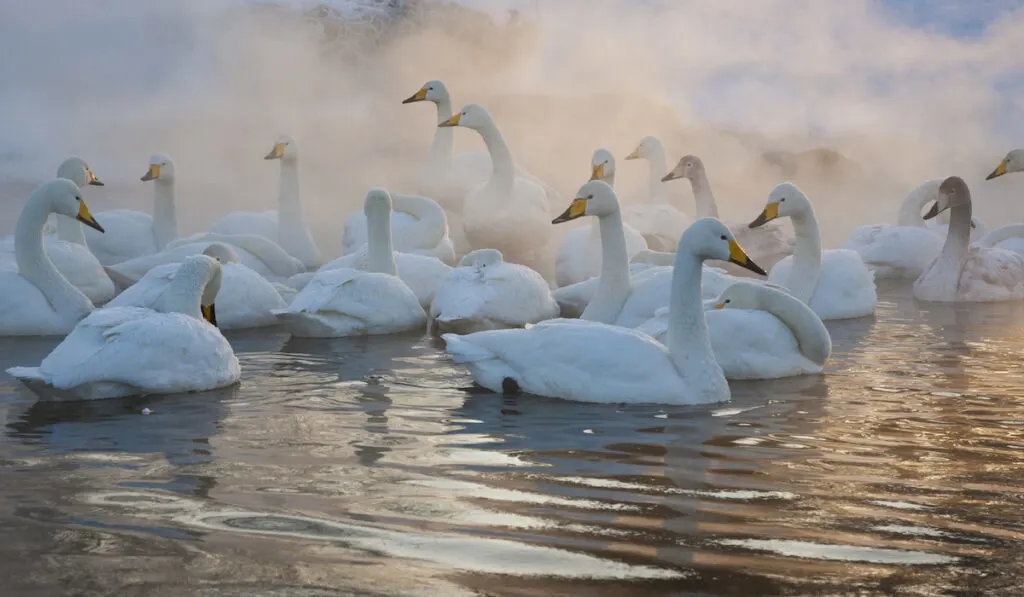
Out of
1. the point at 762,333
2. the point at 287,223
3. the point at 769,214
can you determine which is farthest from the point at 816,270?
the point at 287,223

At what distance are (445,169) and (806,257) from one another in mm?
7010

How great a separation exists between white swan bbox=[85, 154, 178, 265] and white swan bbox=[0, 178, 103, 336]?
358 cm

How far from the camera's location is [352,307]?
30.1 feet

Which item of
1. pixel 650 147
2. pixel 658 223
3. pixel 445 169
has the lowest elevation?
pixel 658 223

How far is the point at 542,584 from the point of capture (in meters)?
3.71

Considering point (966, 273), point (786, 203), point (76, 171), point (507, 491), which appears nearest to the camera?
point (507, 491)

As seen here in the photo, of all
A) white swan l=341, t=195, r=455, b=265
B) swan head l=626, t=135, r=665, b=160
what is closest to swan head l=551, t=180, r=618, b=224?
white swan l=341, t=195, r=455, b=265

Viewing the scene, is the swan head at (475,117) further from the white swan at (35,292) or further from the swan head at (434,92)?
the white swan at (35,292)

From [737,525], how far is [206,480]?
1866 millimetres

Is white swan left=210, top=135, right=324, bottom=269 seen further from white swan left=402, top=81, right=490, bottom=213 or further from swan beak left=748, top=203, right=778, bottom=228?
Result: swan beak left=748, top=203, right=778, bottom=228

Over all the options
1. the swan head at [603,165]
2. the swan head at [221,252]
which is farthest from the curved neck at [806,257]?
the swan head at [221,252]

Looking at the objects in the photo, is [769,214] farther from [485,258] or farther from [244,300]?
[244,300]

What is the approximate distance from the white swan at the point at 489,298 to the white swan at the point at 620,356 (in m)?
2.20

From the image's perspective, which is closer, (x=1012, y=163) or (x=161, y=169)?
(x=161, y=169)
